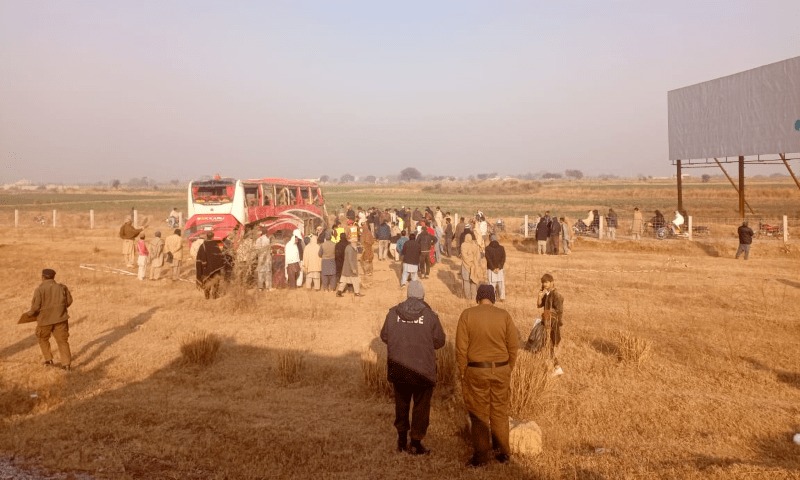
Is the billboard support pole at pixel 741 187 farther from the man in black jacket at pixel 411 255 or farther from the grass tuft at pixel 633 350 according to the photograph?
the grass tuft at pixel 633 350

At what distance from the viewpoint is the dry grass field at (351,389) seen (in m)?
6.20

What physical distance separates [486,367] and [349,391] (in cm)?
307

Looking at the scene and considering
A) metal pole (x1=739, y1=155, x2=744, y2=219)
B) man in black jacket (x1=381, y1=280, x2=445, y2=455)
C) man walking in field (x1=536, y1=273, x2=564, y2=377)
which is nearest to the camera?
man in black jacket (x1=381, y1=280, x2=445, y2=455)

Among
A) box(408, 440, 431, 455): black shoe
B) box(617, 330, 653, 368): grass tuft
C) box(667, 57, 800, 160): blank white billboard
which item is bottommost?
box(408, 440, 431, 455): black shoe

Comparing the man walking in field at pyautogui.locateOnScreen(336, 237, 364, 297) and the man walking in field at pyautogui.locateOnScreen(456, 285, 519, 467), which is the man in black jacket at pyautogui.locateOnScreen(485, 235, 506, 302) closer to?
the man walking in field at pyautogui.locateOnScreen(336, 237, 364, 297)

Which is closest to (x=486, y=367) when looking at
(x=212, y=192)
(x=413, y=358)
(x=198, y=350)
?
(x=413, y=358)

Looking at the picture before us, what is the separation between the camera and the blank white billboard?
26781 mm

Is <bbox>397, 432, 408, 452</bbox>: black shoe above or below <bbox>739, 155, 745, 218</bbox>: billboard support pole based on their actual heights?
below

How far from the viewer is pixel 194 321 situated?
12.6 m

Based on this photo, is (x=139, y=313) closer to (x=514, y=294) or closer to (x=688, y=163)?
(x=514, y=294)

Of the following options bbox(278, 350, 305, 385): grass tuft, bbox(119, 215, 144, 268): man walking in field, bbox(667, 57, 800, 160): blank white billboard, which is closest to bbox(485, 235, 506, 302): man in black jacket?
bbox(278, 350, 305, 385): grass tuft

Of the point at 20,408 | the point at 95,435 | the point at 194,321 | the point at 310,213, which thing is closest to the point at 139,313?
the point at 194,321

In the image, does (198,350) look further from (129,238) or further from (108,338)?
(129,238)

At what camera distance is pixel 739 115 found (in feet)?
94.9
